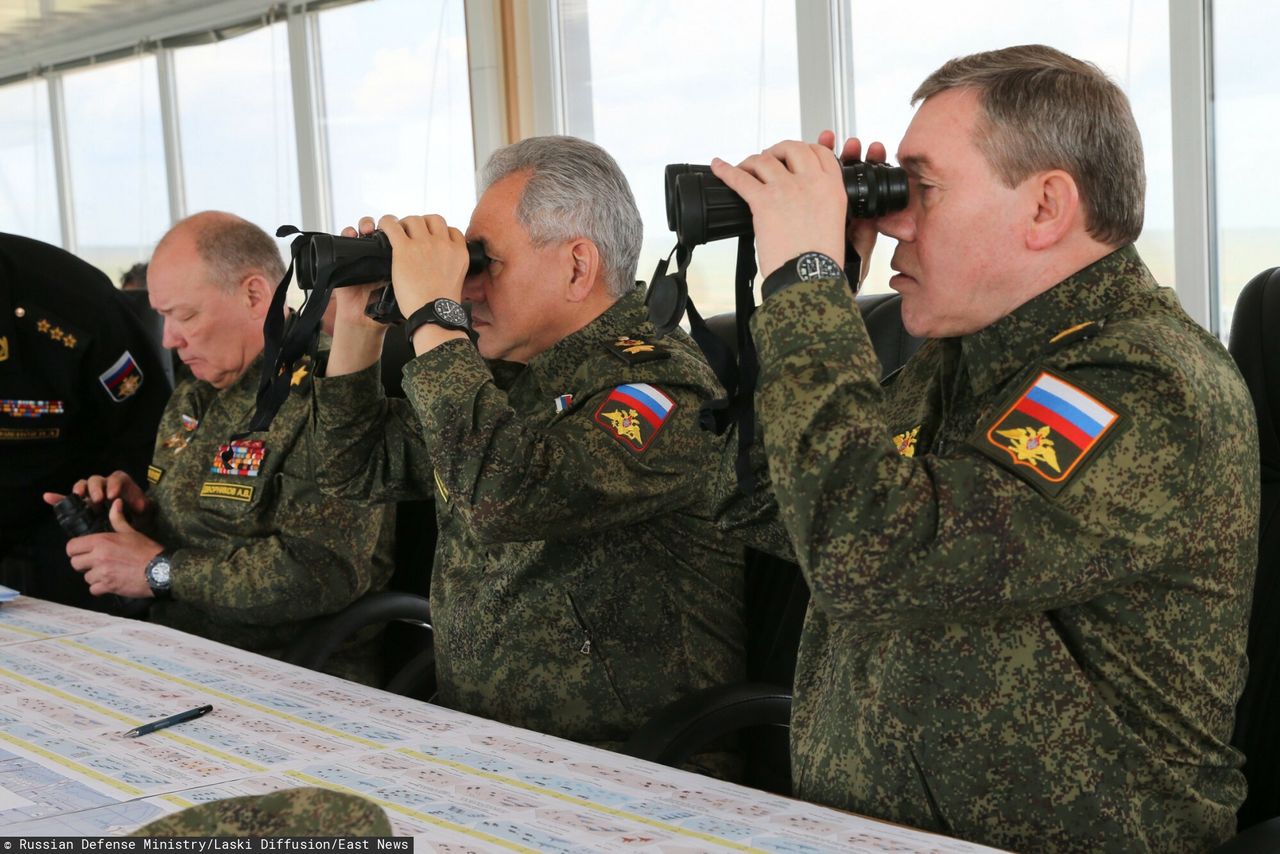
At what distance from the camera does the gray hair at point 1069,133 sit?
118cm

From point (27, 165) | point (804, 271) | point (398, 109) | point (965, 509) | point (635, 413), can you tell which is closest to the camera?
point (965, 509)

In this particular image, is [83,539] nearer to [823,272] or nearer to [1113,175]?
[823,272]

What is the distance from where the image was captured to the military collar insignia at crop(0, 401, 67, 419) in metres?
2.76

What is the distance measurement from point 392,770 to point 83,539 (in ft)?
4.66

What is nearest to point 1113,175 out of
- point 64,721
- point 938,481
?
point 938,481

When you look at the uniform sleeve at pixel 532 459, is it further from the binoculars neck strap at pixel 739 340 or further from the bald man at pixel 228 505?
the bald man at pixel 228 505

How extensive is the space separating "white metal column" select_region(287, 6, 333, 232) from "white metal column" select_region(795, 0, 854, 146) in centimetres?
300

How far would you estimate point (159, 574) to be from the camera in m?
2.34

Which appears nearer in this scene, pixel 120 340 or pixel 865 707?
pixel 865 707

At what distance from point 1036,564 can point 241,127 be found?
6.80m

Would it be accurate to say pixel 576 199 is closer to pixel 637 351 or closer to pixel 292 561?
pixel 637 351

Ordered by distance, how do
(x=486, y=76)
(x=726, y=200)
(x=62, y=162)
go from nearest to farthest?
(x=726, y=200)
(x=486, y=76)
(x=62, y=162)

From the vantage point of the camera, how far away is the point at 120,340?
2.89 m

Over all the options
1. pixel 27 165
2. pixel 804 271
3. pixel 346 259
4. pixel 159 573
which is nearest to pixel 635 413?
pixel 346 259
